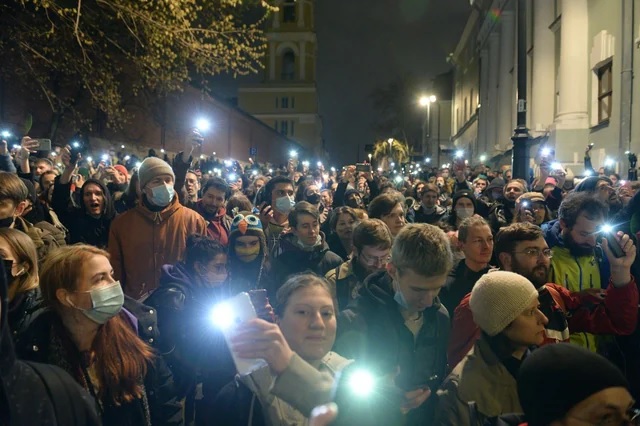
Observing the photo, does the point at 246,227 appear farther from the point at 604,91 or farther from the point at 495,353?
the point at 604,91

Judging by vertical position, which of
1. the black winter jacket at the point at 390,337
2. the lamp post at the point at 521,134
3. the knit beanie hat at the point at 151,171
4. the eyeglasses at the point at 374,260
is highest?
the lamp post at the point at 521,134

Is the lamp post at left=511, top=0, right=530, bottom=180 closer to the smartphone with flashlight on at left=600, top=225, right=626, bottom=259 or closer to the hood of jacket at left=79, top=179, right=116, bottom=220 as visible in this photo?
the hood of jacket at left=79, top=179, right=116, bottom=220

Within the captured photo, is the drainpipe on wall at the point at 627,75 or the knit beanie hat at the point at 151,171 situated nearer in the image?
the knit beanie hat at the point at 151,171

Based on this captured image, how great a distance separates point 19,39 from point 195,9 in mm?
3701

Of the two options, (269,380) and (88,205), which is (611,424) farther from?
(88,205)

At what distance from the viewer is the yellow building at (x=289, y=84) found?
10400cm

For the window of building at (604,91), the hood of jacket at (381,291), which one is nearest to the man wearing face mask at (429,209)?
the hood of jacket at (381,291)

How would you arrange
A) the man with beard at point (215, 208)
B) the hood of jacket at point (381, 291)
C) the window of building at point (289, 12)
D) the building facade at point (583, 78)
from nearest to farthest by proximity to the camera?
1. the hood of jacket at point (381, 291)
2. the man with beard at point (215, 208)
3. the building facade at point (583, 78)
4. the window of building at point (289, 12)

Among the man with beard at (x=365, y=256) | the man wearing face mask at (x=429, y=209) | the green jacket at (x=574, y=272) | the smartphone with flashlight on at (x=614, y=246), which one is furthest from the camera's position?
the man wearing face mask at (x=429, y=209)

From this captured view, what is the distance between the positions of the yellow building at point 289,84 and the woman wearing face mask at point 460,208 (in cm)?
9738

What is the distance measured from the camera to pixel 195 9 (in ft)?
42.6

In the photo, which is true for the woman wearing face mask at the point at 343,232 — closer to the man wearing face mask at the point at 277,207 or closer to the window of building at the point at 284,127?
the man wearing face mask at the point at 277,207

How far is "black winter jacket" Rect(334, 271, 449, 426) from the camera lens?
3.41 meters

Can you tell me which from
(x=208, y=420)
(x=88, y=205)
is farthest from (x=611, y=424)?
(x=88, y=205)
